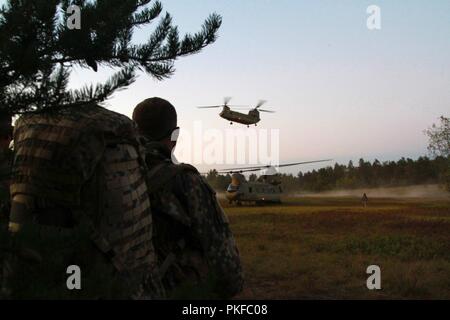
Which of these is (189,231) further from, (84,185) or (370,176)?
(370,176)

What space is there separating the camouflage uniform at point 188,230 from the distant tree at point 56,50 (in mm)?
925

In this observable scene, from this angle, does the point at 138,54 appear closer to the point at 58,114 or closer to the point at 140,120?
the point at 58,114

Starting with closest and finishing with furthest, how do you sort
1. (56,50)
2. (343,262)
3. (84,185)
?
1. (56,50)
2. (84,185)
3. (343,262)

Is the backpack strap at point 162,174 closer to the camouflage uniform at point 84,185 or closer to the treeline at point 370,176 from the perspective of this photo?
the camouflage uniform at point 84,185

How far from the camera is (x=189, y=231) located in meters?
2.93

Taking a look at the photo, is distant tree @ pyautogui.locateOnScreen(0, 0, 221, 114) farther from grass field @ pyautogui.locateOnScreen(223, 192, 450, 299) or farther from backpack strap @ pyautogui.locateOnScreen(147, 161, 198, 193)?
grass field @ pyautogui.locateOnScreen(223, 192, 450, 299)

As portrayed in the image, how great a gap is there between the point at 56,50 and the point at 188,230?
142 centimetres

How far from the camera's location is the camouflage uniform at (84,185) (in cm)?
246

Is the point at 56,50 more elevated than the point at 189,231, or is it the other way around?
the point at 56,50

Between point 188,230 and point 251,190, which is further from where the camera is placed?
point 251,190

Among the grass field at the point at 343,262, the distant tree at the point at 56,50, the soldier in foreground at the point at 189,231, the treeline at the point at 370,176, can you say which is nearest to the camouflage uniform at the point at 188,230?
the soldier in foreground at the point at 189,231

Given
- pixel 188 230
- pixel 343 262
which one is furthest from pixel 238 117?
pixel 188 230

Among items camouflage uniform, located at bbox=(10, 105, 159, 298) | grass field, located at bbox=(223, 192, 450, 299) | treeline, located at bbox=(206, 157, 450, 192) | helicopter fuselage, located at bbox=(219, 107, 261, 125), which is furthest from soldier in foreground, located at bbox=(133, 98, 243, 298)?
treeline, located at bbox=(206, 157, 450, 192)

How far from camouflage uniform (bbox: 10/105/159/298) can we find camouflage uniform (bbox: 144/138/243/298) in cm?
31
